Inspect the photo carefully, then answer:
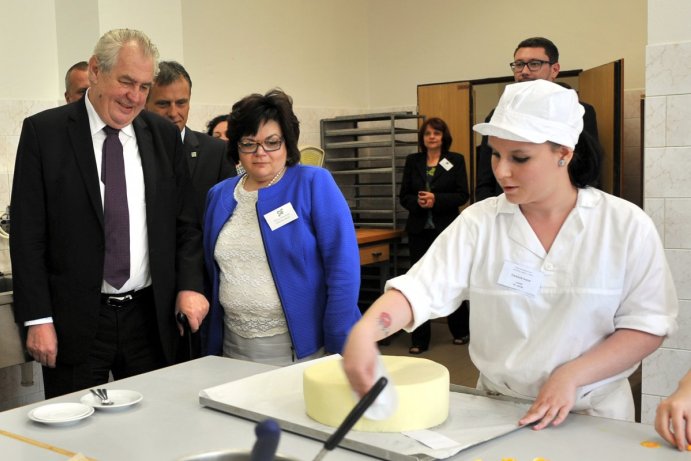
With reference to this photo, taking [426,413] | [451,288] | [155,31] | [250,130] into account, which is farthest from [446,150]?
[426,413]

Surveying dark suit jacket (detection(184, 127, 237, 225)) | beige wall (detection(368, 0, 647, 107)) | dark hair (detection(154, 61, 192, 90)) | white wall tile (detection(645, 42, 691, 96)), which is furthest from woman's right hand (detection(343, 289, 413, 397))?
beige wall (detection(368, 0, 647, 107))

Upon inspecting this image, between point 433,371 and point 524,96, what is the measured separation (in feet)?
2.08

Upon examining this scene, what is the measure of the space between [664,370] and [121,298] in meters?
2.45

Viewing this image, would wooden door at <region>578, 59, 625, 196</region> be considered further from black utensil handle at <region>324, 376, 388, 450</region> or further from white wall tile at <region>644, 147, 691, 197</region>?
black utensil handle at <region>324, 376, 388, 450</region>

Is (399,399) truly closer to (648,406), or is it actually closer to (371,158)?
(648,406)

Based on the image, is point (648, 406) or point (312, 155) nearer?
point (648, 406)

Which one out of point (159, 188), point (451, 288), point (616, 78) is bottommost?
point (451, 288)

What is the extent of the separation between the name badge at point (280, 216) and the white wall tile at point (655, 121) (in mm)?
1915

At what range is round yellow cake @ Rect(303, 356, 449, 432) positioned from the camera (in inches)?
58.2

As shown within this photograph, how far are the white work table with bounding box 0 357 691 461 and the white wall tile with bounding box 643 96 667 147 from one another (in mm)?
2317

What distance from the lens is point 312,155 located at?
6125mm

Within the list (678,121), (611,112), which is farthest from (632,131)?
(678,121)

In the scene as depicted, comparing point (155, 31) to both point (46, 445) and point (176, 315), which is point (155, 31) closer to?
point (176, 315)

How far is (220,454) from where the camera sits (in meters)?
1.42
